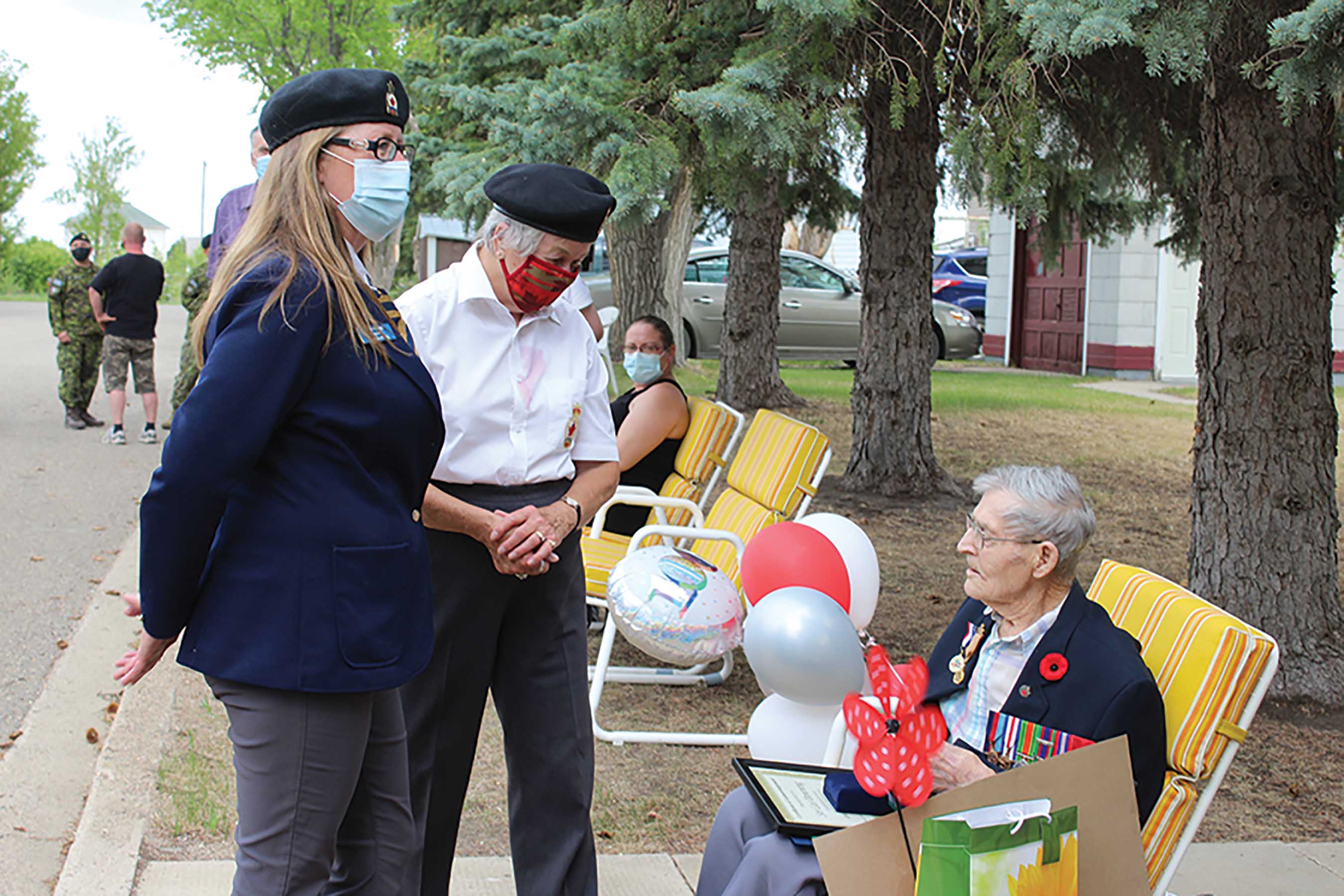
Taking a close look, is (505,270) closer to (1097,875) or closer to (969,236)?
(1097,875)

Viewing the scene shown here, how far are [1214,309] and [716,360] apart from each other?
49.7 ft

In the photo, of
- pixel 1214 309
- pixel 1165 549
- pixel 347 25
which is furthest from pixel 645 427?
pixel 347 25

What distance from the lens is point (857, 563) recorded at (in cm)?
390

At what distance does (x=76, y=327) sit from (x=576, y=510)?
34.4 feet

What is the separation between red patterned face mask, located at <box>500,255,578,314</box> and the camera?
2.78m

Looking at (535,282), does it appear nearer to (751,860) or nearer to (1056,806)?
(751,860)

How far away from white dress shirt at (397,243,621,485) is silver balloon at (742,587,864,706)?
0.60m

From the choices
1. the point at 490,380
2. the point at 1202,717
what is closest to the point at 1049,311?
the point at 1202,717

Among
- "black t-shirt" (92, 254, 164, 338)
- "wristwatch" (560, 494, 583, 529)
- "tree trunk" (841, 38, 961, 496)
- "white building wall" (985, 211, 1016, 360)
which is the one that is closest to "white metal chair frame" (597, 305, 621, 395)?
"wristwatch" (560, 494, 583, 529)

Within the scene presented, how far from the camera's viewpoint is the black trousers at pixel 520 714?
284 cm

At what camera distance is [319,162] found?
2.16 metres

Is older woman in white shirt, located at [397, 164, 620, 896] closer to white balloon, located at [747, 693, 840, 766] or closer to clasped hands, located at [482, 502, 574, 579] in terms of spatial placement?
clasped hands, located at [482, 502, 574, 579]

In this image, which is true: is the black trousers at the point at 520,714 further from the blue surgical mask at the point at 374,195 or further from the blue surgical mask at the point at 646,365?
the blue surgical mask at the point at 646,365

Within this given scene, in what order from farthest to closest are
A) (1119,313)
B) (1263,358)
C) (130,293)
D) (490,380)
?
(1119,313) < (130,293) < (1263,358) < (490,380)
